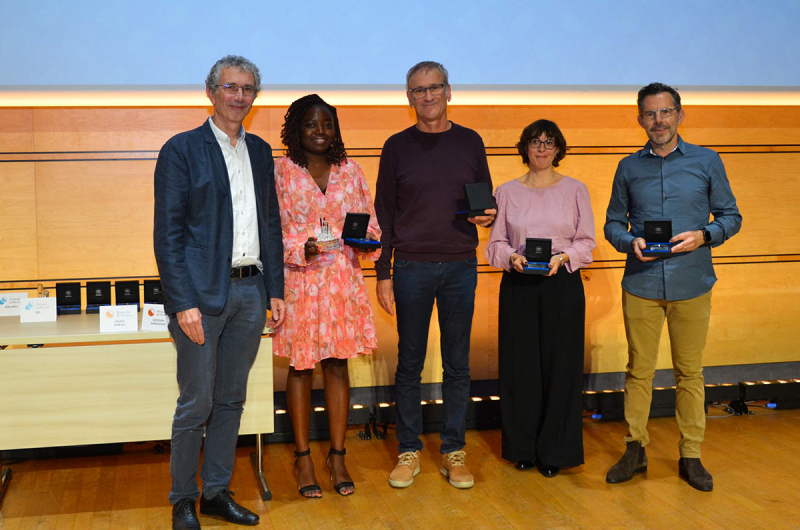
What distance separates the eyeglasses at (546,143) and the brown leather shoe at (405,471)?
5.28ft

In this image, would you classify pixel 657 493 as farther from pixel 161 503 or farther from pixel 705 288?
pixel 161 503

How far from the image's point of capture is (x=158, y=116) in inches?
169

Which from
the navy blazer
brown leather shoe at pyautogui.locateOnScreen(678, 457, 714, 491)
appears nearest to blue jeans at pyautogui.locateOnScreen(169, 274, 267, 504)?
the navy blazer

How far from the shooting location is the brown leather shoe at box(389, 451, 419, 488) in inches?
136

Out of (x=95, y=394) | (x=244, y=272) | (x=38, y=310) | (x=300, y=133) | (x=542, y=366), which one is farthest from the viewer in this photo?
(x=542, y=366)

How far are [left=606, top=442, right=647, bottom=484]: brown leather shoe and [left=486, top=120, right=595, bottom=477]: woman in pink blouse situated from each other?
0.57ft

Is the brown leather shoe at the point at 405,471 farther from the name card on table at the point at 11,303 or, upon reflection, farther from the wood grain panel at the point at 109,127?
the wood grain panel at the point at 109,127

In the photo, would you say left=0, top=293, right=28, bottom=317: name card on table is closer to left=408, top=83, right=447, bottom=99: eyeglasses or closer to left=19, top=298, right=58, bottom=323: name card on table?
left=19, top=298, right=58, bottom=323: name card on table

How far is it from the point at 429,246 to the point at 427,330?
1.38 ft

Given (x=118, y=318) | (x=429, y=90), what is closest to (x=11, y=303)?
(x=118, y=318)

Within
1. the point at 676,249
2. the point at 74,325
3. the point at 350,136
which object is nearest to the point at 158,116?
the point at 350,136

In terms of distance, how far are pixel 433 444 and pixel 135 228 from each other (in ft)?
7.07

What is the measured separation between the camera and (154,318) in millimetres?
3150

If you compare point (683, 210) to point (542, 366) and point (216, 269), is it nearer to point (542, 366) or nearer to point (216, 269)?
point (542, 366)
